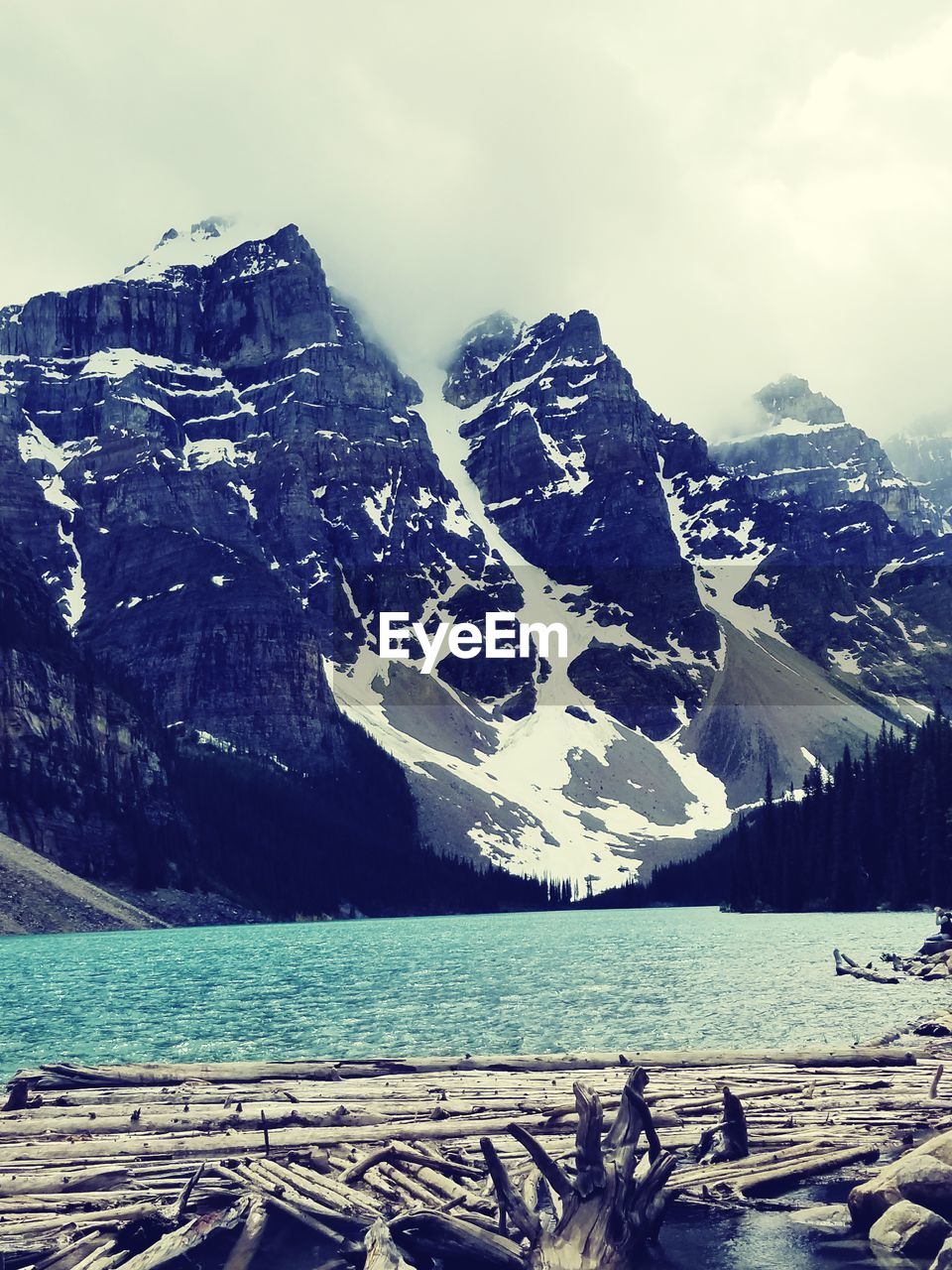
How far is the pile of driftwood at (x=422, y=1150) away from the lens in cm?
1859

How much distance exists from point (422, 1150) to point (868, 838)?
138m

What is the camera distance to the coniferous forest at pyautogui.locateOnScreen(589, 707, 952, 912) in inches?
5285

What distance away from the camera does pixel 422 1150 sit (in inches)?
898

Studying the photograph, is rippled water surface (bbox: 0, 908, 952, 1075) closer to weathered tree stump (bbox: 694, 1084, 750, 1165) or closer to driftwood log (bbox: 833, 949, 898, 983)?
driftwood log (bbox: 833, 949, 898, 983)

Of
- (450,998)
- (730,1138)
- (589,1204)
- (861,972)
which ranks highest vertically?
(589,1204)

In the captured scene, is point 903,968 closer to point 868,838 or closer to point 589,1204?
point 589,1204

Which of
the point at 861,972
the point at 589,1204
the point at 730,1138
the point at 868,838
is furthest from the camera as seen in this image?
the point at 868,838

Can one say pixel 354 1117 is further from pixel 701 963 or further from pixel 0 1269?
pixel 701 963

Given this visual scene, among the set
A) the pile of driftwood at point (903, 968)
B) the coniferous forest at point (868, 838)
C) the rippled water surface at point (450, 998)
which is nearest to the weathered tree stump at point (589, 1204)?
the rippled water surface at point (450, 998)

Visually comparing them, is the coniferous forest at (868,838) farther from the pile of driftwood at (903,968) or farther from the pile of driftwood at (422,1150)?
the pile of driftwood at (422,1150)

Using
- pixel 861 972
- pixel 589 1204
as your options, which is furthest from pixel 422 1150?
pixel 861 972

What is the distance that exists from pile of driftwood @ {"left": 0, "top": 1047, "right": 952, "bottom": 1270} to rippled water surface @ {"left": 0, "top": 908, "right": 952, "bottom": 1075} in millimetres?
10354

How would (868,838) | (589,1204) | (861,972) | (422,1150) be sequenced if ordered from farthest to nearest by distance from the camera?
(868,838) < (861,972) < (422,1150) < (589,1204)

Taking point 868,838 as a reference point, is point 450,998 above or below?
below
